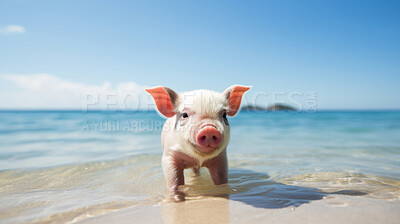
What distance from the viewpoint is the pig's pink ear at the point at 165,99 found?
304 cm

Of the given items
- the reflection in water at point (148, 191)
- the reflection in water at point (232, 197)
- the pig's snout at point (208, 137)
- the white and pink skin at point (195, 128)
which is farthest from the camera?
the white and pink skin at point (195, 128)

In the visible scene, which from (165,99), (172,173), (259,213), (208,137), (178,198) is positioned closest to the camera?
(259,213)

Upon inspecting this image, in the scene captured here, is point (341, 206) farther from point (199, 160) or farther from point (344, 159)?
point (344, 159)

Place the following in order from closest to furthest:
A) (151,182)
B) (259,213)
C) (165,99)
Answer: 1. (259,213)
2. (165,99)
3. (151,182)

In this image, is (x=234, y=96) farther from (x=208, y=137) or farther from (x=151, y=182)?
(x=151, y=182)

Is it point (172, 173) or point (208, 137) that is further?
point (172, 173)

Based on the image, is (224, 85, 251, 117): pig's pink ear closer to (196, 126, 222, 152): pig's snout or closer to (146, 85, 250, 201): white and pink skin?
(146, 85, 250, 201): white and pink skin

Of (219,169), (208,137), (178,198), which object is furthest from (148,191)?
(208,137)

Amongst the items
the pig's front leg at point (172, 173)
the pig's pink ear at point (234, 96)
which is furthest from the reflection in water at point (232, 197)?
the pig's pink ear at point (234, 96)

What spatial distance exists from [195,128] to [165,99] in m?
0.77

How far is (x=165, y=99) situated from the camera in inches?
123

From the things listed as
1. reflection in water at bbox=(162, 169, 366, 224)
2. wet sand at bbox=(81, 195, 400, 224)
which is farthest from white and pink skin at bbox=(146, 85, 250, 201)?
wet sand at bbox=(81, 195, 400, 224)

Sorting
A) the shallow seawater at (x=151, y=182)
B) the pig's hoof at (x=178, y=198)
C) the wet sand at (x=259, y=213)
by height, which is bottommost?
the shallow seawater at (x=151, y=182)

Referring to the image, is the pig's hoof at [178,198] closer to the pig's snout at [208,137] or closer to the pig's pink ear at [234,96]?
the pig's snout at [208,137]
